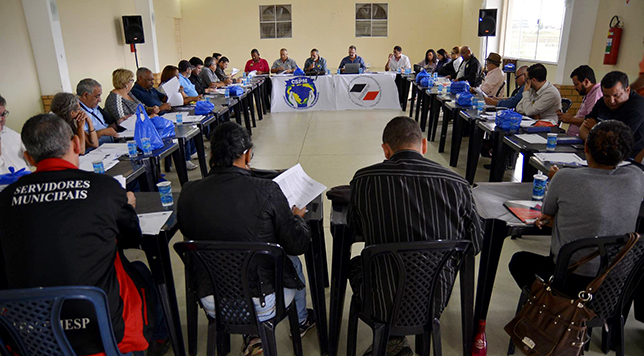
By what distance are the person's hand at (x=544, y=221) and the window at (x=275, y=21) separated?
1191cm

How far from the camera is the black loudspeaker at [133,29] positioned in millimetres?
8258

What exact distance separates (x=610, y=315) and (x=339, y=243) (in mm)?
1131

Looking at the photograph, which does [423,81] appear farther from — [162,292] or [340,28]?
[340,28]

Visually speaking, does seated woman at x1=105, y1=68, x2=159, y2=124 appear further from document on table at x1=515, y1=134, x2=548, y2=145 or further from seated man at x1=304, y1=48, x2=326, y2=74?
seated man at x1=304, y1=48, x2=326, y2=74

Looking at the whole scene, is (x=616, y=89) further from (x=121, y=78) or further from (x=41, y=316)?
(x=121, y=78)

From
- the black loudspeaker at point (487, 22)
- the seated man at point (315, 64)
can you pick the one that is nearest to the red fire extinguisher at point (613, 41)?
the black loudspeaker at point (487, 22)

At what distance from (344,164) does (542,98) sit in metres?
2.12

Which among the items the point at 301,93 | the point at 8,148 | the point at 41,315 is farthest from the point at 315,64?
the point at 41,315

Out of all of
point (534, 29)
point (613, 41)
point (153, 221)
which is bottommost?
point (153, 221)

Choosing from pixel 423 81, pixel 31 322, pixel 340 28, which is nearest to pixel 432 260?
pixel 31 322

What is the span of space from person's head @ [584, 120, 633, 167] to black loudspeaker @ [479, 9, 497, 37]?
26.2ft

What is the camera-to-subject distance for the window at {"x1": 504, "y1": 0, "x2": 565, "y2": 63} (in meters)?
8.20

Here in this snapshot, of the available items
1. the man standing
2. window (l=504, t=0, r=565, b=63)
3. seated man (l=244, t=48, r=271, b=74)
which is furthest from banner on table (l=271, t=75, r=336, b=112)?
window (l=504, t=0, r=565, b=63)

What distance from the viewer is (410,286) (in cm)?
154
